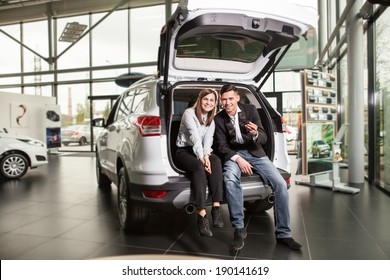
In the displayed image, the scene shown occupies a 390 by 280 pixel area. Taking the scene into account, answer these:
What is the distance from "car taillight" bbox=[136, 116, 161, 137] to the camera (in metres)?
2.67

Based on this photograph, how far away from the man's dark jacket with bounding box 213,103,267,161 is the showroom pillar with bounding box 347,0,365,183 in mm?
3261

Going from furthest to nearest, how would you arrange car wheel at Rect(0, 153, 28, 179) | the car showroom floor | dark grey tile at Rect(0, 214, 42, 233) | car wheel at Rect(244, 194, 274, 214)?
car wheel at Rect(0, 153, 28, 179) < car wheel at Rect(244, 194, 274, 214) < dark grey tile at Rect(0, 214, 42, 233) < the car showroom floor

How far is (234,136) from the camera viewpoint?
2.96 meters

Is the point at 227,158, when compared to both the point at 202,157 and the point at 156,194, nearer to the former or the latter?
the point at 202,157

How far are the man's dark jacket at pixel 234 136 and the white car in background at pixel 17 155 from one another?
4.88 metres

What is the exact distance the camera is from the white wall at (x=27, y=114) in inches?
419

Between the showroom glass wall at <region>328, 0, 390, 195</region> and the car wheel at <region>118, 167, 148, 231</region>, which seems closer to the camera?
the car wheel at <region>118, 167, 148, 231</region>

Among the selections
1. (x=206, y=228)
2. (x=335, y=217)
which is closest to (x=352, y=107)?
(x=335, y=217)

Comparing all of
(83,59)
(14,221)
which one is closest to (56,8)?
(83,59)

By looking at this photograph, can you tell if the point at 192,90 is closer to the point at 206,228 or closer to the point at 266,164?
the point at 266,164

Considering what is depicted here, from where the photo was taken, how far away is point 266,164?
9.47 feet

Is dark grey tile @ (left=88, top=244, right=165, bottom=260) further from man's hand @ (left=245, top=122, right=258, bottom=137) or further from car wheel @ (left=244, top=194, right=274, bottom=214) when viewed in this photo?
car wheel @ (left=244, top=194, right=274, bottom=214)

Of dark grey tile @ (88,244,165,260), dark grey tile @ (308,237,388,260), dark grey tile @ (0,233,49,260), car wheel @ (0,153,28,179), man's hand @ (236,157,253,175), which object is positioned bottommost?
dark grey tile @ (308,237,388,260)

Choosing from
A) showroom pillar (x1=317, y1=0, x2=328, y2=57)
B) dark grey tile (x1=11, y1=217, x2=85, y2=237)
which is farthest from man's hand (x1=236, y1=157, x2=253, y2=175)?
showroom pillar (x1=317, y1=0, x2=328, y2=57)
